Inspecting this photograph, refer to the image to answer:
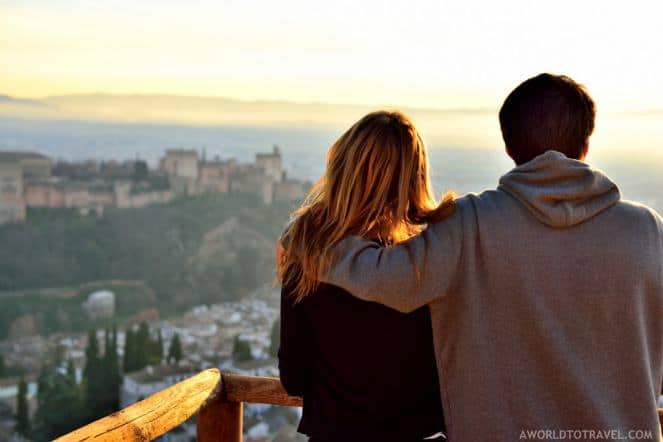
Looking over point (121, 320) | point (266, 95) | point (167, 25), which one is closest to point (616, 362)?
point (121, 320)

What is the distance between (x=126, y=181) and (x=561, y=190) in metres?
30.0

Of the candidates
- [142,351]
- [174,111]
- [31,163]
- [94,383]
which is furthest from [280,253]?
[174,111]

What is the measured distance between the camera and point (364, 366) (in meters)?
1.07

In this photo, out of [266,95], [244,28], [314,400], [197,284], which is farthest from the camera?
[266,95]

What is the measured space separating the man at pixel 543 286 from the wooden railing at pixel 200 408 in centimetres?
57

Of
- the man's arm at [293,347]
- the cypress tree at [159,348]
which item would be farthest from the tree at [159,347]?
the man's arm at [293,347]

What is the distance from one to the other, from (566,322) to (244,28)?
2721cm

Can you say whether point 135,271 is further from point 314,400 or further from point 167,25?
point 314,400

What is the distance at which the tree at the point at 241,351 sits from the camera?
1886 cm

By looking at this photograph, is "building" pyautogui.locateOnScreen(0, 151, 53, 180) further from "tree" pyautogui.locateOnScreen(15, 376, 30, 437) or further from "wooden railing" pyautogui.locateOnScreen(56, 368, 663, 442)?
"wooden railing" pyautogui.locateOnScreen(56, 368, 663, 442)

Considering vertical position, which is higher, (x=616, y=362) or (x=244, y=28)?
(x=244, y=28)

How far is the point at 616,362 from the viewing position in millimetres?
981

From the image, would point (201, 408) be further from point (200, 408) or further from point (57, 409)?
point (57, 409)

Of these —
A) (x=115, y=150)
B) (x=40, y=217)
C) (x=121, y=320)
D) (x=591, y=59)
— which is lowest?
(x=121, y=320)
